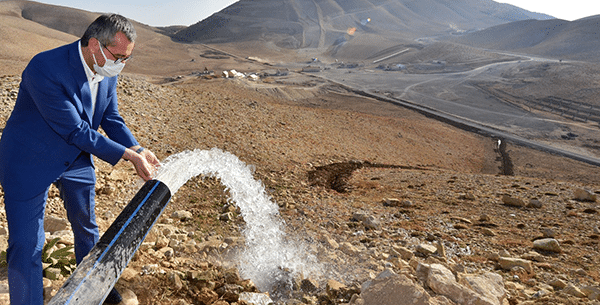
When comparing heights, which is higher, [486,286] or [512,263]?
[486,286]

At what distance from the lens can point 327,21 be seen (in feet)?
312

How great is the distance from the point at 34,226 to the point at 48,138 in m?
0.57

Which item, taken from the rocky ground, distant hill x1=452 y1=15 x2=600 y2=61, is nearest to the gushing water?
the rocky ground

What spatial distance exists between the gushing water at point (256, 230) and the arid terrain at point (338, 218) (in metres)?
0.16

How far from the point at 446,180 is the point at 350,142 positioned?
5479 millimetres

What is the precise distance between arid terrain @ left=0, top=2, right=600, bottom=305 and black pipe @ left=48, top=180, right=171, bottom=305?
0.93 m

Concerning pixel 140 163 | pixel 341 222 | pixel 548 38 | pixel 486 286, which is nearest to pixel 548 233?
pixel 341 222

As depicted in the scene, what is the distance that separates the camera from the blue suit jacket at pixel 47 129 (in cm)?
209

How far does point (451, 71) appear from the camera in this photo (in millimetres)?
51969

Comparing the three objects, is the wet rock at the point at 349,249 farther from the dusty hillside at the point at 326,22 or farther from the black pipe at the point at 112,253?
the dusty hillside at the point at 326,22

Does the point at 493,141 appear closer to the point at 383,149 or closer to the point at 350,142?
the point at 383,149

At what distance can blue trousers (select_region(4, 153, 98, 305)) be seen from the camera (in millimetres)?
2133

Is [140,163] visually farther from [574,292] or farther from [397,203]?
[397,203]

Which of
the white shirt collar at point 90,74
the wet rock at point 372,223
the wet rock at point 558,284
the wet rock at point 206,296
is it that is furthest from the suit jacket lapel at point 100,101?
the wet rock at point 558,284
